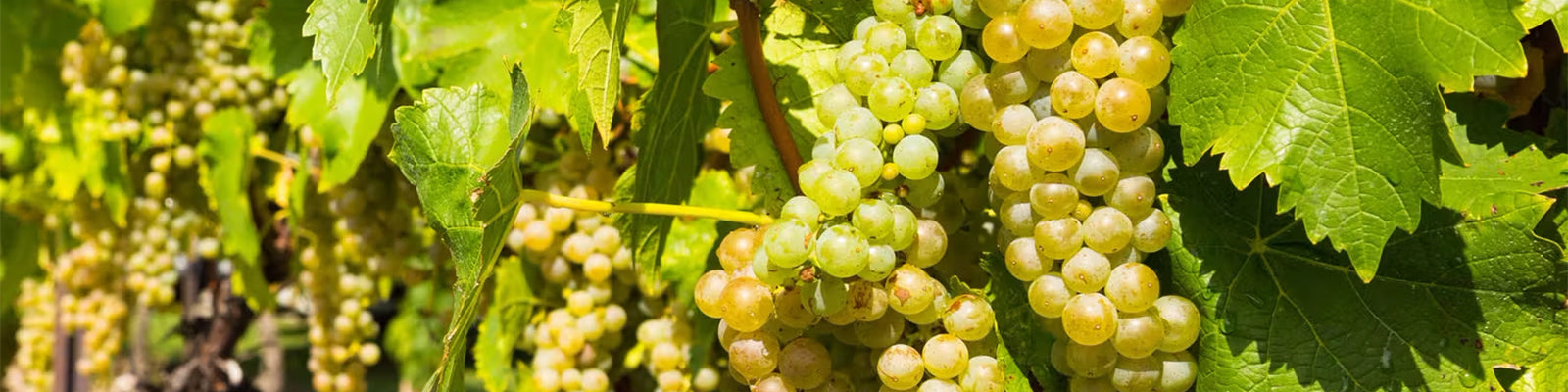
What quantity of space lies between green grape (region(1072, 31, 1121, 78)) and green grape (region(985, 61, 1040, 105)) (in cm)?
3

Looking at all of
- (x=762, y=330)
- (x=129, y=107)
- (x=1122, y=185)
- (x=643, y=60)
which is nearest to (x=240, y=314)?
(x=129, y=107)

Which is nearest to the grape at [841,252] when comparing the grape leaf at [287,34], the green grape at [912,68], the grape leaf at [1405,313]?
the green grape at [912,68]

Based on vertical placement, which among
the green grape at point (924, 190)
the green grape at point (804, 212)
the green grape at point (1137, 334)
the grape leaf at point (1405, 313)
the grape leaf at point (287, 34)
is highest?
the green grape at point (804, 212)

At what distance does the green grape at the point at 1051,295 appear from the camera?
636 mm

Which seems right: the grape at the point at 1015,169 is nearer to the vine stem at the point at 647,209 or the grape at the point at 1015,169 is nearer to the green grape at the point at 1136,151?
the green grape at the point at 1136,151

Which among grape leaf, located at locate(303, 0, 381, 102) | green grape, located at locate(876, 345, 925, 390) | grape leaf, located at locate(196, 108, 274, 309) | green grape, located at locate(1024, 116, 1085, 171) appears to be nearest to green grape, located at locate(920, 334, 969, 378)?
green grape, located at locate(876, 345, 925, 390)

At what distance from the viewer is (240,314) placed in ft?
7.89

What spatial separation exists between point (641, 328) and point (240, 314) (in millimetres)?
1608

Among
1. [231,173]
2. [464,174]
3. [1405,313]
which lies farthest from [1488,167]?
[231,173]

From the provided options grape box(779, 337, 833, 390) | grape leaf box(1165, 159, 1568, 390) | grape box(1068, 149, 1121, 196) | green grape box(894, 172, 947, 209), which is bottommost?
grape leaf box(1165, 159, 1568, 390)

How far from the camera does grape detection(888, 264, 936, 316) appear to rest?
640 mm

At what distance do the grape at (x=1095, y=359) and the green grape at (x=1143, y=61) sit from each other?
14 centimetres

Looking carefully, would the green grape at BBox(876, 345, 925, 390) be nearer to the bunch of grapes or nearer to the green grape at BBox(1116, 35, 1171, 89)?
the bunch of grapes

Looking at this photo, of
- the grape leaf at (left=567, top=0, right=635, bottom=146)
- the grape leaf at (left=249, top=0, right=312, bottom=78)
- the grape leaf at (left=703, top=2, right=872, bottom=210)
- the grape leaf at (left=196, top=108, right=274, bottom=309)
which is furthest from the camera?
the grape leaf at (left=196, top=108, right=274, bottom=309)
